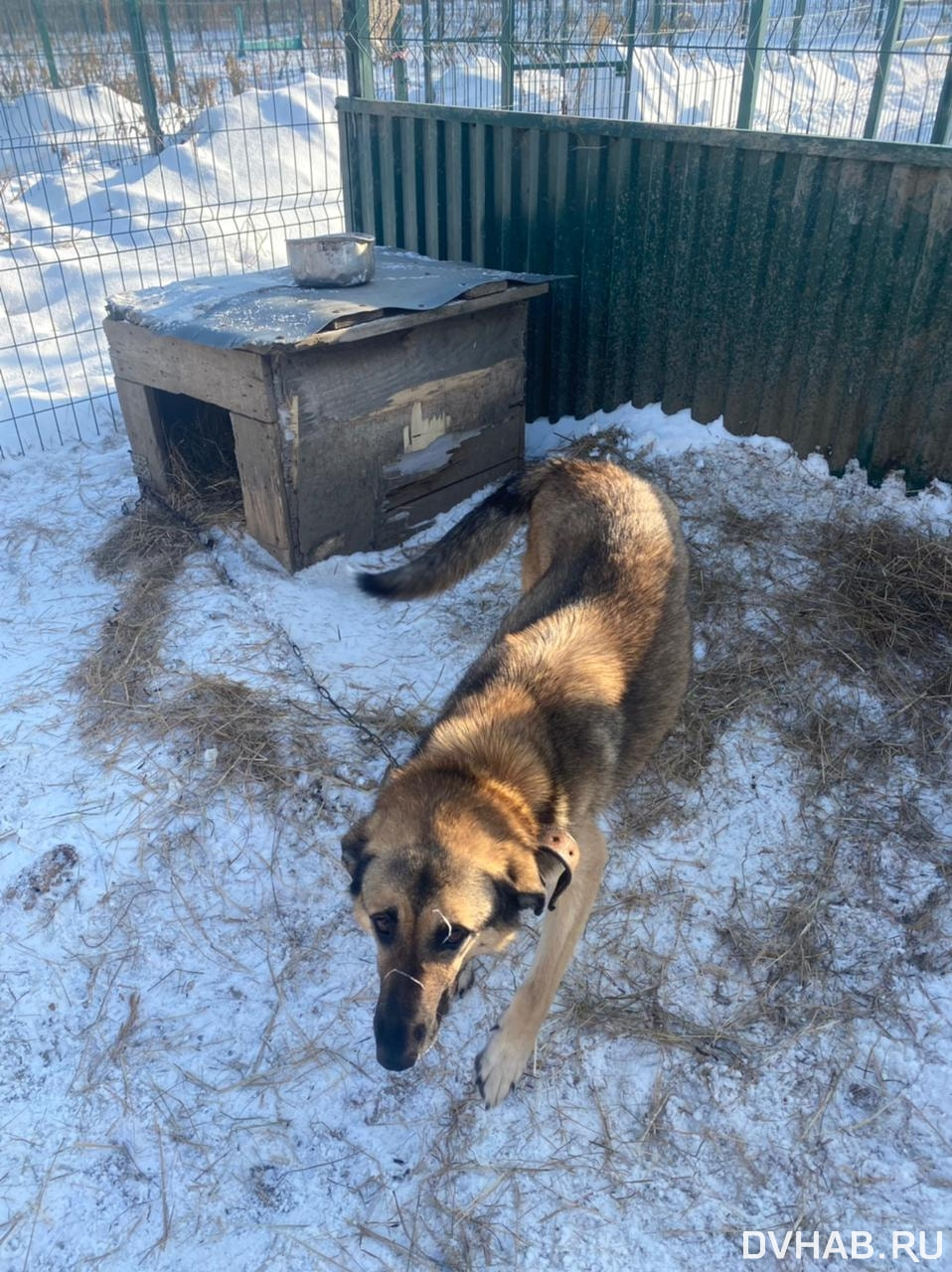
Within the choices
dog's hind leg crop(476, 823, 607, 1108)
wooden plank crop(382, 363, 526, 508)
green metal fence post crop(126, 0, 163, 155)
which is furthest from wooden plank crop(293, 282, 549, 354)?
green metal fence post crop(126, 0, 163, 155)

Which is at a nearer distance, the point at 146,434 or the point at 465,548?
the point at 465,548

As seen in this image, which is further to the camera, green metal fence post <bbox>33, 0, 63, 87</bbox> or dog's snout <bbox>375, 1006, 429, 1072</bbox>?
green metal fence post <bbox>33, 0, 63, 87</bbox>

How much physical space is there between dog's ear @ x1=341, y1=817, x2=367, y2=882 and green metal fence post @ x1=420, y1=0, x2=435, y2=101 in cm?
567

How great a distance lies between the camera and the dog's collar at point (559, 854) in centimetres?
224

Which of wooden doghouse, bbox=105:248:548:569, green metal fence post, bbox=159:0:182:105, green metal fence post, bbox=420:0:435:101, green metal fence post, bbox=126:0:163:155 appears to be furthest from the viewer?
green metal fence post, bbox=159:0:182:105

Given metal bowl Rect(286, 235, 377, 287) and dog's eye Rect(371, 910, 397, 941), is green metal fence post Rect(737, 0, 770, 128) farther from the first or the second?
dog's eye Rect(371, 910, 397, 941)

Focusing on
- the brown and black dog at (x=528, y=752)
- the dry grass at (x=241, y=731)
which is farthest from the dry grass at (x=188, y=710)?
the brown and black dog at (x=528, y=752)

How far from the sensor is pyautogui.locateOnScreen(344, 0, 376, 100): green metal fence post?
5570mm

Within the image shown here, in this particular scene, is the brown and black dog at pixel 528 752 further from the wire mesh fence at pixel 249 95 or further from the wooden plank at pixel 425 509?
the wire mesh fence at pixel 249 95

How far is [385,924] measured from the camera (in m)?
2.17

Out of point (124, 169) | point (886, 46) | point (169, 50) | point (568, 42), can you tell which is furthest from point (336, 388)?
point (169, 50)

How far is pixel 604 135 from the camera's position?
4840 mm

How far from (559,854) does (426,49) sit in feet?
19.7

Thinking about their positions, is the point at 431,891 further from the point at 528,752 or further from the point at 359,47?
the point at 359,47
